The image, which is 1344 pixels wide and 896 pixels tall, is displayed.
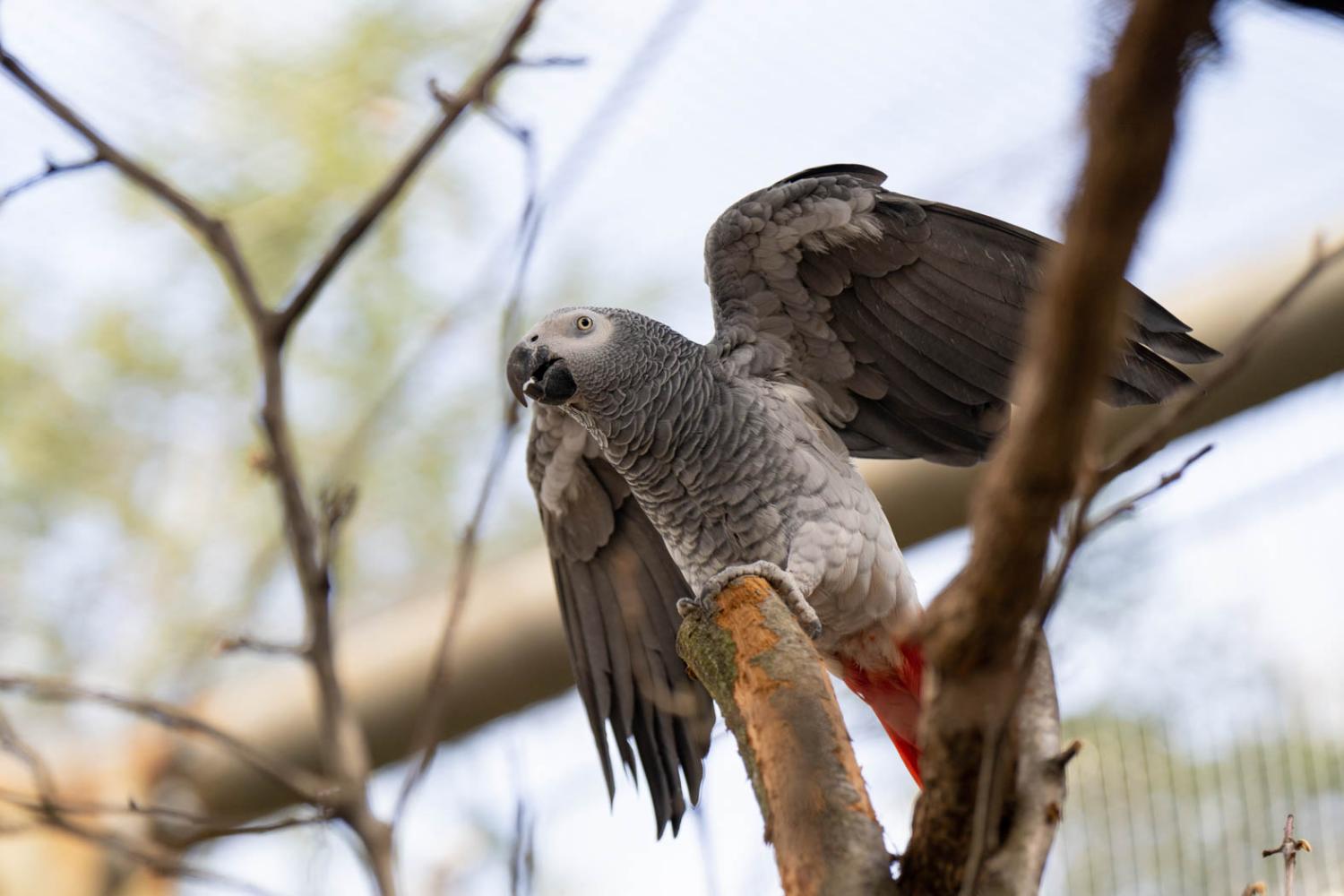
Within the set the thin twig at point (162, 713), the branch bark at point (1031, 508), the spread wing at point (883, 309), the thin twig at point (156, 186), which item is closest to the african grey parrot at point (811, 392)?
the spread wing at point (883, 309)

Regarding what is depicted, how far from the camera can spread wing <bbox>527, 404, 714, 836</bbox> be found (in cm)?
249

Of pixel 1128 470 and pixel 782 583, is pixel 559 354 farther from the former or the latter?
pixel 1128 470

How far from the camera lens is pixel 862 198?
2152 mm

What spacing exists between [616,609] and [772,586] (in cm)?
68

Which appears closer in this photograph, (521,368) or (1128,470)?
(1128,470)

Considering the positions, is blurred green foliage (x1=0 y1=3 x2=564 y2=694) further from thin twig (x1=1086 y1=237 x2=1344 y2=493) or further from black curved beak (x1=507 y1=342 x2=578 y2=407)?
thin twig (x1=1086 y1=237 x2=1344 y2=493)

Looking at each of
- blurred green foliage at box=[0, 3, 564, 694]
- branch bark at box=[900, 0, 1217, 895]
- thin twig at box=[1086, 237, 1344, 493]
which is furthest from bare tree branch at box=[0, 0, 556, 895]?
blurred green foliage at box=[0, 3, 564, 694]

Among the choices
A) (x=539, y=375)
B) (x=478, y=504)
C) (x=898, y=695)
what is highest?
(x=539, y=375)

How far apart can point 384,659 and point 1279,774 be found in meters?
2.00

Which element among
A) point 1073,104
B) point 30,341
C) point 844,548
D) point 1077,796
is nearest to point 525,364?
point 844,548

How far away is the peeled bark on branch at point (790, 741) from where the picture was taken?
125 centimetres

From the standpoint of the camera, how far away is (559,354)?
7.57ft

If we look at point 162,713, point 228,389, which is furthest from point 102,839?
point 228,389

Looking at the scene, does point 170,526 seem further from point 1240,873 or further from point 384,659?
point 1240,873
